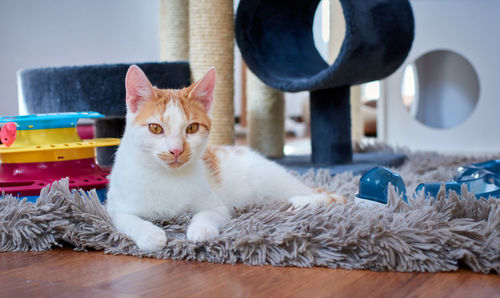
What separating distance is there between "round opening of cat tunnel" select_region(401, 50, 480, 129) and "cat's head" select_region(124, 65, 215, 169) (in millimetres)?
2467

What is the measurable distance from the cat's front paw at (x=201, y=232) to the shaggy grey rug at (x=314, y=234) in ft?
0.05

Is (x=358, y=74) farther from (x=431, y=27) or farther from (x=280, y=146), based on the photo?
(x=431, y=27)

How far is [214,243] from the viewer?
0.91 metres

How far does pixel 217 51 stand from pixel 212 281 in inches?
53.9

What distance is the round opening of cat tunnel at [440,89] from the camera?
3.03 meters

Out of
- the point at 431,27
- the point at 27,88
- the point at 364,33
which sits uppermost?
the point at 431,27

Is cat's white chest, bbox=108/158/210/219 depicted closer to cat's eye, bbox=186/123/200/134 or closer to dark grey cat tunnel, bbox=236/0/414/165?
cat's eye, bbox=186/123/200/134

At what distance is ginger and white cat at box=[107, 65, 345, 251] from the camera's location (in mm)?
948

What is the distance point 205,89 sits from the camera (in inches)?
41.2

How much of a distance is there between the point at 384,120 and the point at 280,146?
1158 millimetres

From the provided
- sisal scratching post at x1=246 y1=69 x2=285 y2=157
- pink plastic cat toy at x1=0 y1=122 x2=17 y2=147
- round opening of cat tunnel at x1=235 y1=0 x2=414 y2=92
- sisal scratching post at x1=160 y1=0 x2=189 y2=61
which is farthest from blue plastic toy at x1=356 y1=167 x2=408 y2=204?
sisal scratching post at x1=160 y1=0 x2=189 y2=61

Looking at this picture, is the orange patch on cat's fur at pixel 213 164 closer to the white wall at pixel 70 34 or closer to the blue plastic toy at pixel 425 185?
the blue plastic toy at pixel 425 185

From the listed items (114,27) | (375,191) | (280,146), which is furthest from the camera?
(114,27)

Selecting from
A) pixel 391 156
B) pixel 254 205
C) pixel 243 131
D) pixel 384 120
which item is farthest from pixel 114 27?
pixel 254 205
